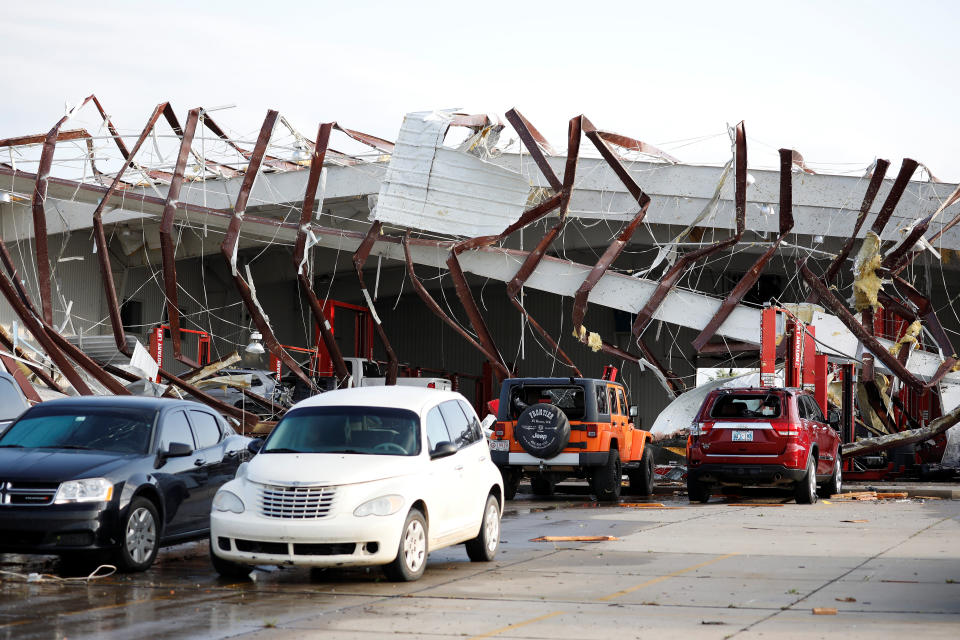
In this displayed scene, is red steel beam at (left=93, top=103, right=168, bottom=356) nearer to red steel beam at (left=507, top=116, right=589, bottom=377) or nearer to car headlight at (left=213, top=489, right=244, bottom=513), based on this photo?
red steel beam at (left=507, top=116, right=589, bottom=377)

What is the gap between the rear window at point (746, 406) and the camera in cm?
1825

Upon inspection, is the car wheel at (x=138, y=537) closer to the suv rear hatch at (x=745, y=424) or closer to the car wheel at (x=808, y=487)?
the suv rear hatch at (x=745, y=424)

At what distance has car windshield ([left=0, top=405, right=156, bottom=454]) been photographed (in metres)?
10.5

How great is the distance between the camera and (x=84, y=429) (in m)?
10.6

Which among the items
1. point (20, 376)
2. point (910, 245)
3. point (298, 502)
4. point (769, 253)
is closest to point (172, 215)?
point (20, 376)

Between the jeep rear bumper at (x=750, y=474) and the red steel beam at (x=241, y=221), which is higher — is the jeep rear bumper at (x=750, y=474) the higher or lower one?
the lower one

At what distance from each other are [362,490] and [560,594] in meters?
1.76

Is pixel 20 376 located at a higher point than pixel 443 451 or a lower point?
higher

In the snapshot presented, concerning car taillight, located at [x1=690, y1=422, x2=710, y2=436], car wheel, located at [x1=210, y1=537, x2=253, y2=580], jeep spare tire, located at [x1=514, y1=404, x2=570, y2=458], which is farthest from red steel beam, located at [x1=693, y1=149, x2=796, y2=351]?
car wheel, located at [x1=210, y1=537, x2=253, y2=580]

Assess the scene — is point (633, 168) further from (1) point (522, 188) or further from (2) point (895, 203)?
(2) point (895, 203)

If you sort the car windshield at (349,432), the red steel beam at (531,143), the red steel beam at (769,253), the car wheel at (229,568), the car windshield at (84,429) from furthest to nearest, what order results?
the red steel beam at (531,143) → the red steel beam at (769,253) → the car windshield at (84,429) → the car windshield at (349,432) → the car wheel at (229,568)

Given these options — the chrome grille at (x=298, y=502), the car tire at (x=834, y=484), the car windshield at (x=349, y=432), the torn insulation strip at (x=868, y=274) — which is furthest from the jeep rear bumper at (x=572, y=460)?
the torn insulation strip at (x=868, y=274)

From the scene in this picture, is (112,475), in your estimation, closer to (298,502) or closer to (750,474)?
(298,502)

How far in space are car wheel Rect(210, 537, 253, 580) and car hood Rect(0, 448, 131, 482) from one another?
1.25m
